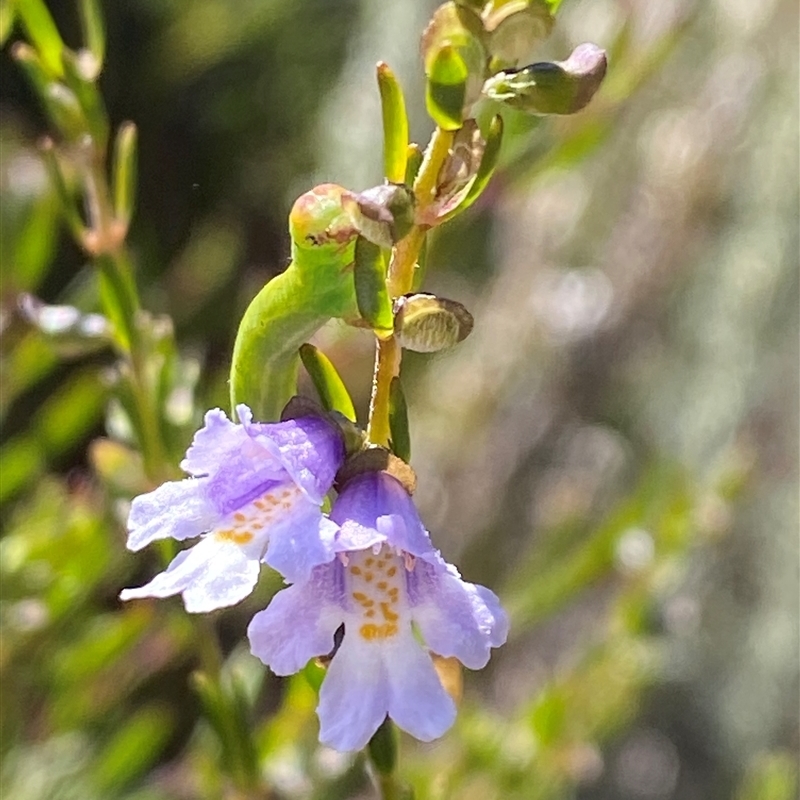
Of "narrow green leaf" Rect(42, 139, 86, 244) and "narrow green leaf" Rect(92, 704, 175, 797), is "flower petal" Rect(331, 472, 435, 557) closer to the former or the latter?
"narrow green leaf" Rect(42, 139, 86, 244)

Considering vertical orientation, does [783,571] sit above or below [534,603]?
below

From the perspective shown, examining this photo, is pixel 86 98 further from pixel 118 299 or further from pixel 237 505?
pixel 237 505

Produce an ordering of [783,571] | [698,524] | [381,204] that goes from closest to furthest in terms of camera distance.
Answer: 1. [381,204]
2. [698,524]
3. [783,571]

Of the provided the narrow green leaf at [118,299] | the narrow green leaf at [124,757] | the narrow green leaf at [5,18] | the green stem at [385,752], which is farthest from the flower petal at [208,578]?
the narrow green leaf at [124,757]

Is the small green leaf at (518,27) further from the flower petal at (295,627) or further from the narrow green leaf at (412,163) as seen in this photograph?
the flower petal at (295,627)

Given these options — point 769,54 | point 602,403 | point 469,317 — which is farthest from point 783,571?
point 469,317

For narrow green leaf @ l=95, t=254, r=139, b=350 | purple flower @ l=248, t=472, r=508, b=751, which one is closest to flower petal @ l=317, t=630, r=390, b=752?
purple flower @ l=248, t=472, r=508, b=751

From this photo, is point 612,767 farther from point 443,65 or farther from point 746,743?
point 443,65

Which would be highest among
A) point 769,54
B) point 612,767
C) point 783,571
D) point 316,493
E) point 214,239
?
point 316,493
